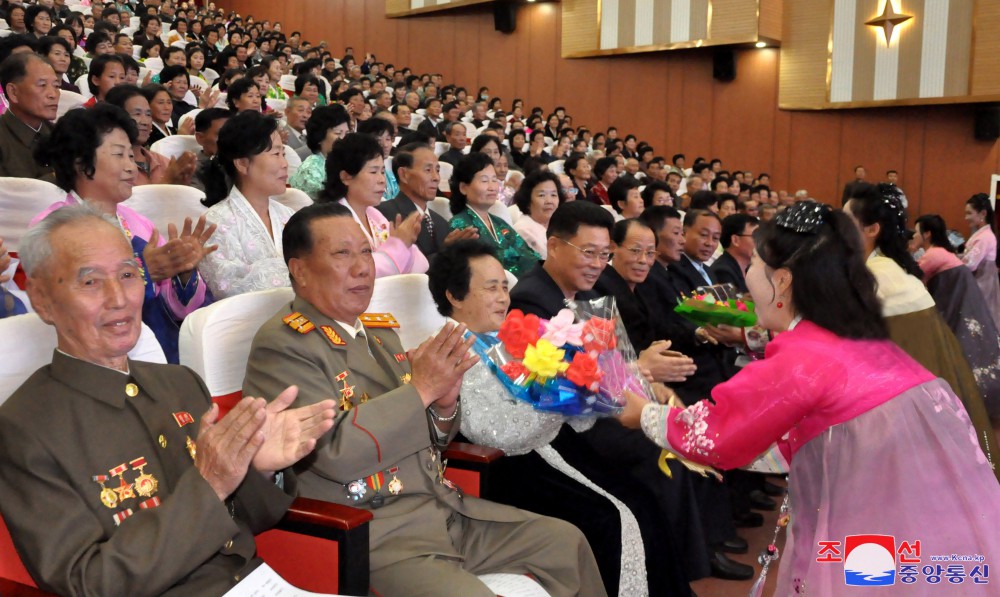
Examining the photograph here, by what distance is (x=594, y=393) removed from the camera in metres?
1.89

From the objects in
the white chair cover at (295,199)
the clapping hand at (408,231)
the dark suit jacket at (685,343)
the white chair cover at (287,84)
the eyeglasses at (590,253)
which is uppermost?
the white chair cover at (287,84)

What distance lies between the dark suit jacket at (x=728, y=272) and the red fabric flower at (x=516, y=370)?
8.42 feet

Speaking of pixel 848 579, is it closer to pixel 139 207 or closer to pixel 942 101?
pixel 139 207

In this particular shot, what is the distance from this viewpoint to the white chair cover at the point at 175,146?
412 cm

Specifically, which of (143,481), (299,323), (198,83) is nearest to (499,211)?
(299,323)

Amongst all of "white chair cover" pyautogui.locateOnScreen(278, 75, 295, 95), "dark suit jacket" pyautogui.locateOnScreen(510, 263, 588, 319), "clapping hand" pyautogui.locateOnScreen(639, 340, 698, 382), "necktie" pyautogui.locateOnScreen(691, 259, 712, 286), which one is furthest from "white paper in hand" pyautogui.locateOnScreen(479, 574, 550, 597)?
"white chair cover" pyautogui.locateOnScreen(278, 75, 295, 95)

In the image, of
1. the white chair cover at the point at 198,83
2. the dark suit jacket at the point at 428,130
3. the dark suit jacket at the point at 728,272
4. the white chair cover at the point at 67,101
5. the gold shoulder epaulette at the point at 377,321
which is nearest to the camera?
the gold shoulder epaulette at the point at 377,321

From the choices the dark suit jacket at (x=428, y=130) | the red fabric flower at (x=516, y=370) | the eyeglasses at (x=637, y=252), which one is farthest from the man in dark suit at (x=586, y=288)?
the dark suit jacket at (x=428, y=130)

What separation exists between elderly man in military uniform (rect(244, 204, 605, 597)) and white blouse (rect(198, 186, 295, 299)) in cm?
62

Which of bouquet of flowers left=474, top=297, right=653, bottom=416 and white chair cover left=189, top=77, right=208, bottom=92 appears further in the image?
white chair cover left=189, top=77, right=208, bottom=92

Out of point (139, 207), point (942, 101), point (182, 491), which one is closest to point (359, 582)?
point (182, 491)

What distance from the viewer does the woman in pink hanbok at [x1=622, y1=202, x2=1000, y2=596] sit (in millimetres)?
1640

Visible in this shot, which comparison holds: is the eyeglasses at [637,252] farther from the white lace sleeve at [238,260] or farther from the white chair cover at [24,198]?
the white chair cover at [24,198]

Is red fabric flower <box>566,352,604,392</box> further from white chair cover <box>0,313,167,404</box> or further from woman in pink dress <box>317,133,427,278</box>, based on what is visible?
woman in pink dress <box>317,133,427,278</box>
